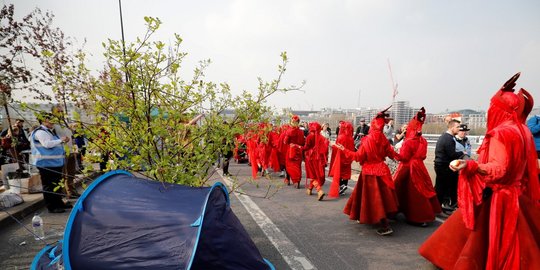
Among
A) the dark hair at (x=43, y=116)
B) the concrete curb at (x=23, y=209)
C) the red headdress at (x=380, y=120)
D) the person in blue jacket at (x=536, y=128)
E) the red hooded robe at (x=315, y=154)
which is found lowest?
the concrete curb at (x=23, y=209)

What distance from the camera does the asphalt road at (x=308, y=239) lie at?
3555mm

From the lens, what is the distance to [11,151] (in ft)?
26.7

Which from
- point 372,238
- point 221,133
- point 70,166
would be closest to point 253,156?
point 70,166

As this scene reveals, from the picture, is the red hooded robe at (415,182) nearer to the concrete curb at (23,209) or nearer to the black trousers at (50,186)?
the black trousers at (50,186)

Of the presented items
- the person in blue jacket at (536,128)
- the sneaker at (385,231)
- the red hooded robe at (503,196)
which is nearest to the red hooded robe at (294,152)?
the sneaker at (385,231)

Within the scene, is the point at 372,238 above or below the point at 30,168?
below

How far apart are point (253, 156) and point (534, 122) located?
6755 millimetres

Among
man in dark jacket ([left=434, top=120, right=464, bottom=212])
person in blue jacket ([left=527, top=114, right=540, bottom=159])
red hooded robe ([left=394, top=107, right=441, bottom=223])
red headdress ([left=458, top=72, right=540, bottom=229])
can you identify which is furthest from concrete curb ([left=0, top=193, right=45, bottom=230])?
person in blue jacket ([left=527, top=114, right=540, bottom=159])

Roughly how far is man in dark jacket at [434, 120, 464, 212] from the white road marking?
3.35m

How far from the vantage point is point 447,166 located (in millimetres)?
5488

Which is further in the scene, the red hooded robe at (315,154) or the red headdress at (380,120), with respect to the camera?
the red hooded robe at (315,154)

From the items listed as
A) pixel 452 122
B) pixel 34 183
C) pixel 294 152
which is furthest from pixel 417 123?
pixel 34 183

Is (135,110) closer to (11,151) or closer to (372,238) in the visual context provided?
(372,238)

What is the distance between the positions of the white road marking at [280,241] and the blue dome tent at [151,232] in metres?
0.91
